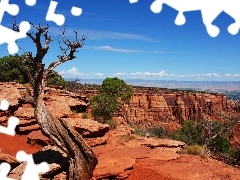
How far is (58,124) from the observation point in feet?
44.9

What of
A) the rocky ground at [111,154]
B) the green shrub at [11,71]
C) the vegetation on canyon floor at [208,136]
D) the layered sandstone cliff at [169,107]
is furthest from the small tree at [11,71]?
the layered sandstone cliff at [169,107]

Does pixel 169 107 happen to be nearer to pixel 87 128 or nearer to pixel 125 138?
pixel 125 138

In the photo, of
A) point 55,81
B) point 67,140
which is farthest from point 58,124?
point 55,81

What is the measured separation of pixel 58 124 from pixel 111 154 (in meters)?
4.42

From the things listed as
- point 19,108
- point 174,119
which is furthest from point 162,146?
point 174,119

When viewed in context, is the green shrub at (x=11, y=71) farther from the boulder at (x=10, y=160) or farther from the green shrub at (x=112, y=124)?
the boulder at (x=10, y=160)

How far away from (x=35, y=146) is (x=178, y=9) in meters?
14.9

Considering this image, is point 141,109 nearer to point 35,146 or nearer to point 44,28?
point 35,146

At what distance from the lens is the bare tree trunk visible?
13055 millimetres

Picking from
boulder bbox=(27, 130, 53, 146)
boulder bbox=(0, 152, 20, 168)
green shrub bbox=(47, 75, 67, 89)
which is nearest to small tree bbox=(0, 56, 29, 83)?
green shrub bbox=(47, 75, 67, 89)

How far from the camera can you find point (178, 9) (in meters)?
8.22

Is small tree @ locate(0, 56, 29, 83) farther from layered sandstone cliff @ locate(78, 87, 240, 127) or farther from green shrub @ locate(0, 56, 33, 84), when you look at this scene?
layered sandstone cliff @ locate(78, 87, 240, 127)

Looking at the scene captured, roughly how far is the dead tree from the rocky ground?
2.16 feet

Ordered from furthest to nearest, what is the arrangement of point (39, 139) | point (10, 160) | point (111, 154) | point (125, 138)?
point (125, 138), point (39, 139), point (111, 154), point (10, 160)
